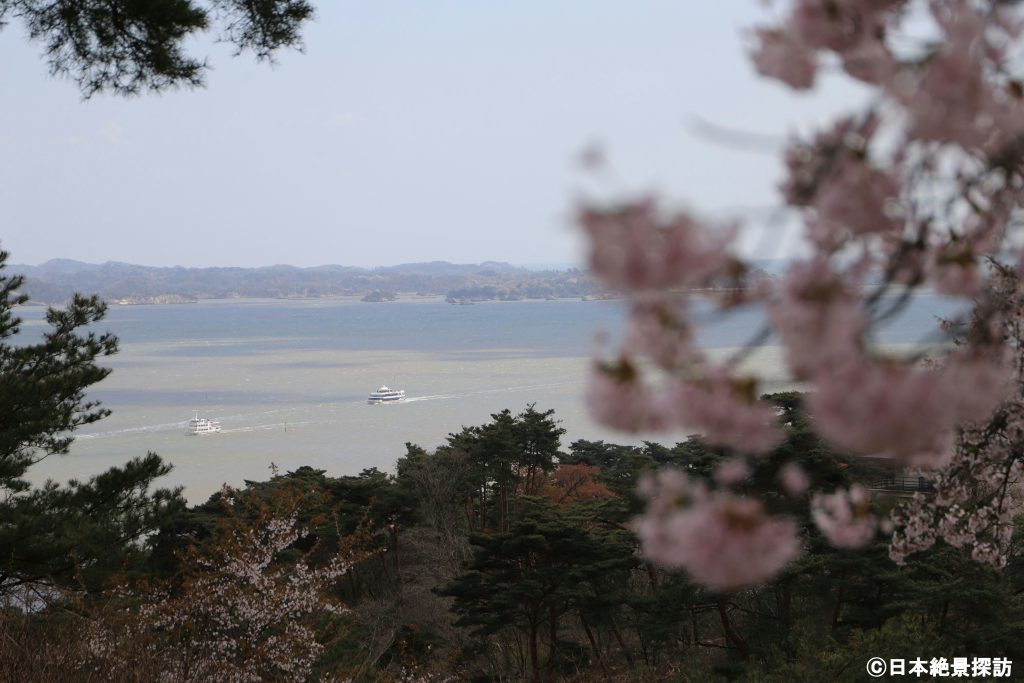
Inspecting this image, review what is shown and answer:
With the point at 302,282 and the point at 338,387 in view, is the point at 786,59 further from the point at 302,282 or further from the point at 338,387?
the point at 302,282

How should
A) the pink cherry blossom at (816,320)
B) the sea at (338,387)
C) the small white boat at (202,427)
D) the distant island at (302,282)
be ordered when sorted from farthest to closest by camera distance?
the distant island at (302,282), the small white boat at (202,427), the sea at (338,387), the pink cherry blossom at (816,320)

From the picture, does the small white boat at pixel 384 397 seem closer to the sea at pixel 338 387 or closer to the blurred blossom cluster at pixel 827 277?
the sea at pixel 338 387

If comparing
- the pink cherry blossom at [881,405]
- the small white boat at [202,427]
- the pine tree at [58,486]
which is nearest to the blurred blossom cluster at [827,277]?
the pink cherry blossom at [881,405]

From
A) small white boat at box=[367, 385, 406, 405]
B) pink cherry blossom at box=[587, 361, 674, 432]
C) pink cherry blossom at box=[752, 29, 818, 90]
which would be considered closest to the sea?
pink cherry blossom at box=[587, 361, 674, 432]

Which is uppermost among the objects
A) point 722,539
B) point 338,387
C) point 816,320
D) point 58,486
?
point 816,320

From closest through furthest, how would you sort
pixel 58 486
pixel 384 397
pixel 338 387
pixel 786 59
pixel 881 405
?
1. pixel 881 405
2. pixel 786 59
3. pixel 58 486
4. pixel 384 397
5. pixel 338 387

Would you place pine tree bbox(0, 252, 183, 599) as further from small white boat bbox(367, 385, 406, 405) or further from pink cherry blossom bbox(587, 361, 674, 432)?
small white boat bbox(367, 385, 406, 405)

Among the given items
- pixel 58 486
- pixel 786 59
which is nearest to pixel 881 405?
pixel 786 59
